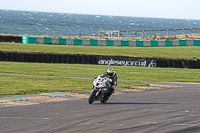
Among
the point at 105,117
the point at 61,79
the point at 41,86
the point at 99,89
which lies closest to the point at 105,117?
the point at 105,117

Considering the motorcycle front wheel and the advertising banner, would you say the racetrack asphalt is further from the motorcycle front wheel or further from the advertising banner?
the advertising banner

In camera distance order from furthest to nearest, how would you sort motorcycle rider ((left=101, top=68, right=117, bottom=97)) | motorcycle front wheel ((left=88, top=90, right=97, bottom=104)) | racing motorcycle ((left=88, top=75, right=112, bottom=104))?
1. motorcycle rider ((left=101, top=68, right=117, bottom=97))
2. motorcycle front wheel ((left=88, top=90, right=97, bottom=104))
3. racing motorcycle ((left=88, top=75, right=112, bottom=104))

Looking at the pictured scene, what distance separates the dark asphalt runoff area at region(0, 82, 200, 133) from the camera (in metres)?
9.04

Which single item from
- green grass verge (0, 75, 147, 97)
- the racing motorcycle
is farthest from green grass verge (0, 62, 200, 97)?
the racing motorcycle

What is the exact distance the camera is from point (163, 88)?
20.8 m

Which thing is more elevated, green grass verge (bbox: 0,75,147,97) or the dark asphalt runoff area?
green grass verge (bbox: 0,75,147,97)

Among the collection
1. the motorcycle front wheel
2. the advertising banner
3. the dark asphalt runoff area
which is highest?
the advertising banner

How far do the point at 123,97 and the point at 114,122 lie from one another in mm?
6534

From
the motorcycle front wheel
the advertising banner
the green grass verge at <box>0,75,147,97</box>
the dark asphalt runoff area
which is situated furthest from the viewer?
the advertising banner

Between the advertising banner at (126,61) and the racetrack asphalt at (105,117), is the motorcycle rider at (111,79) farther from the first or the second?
the advertising banner at (126,61)

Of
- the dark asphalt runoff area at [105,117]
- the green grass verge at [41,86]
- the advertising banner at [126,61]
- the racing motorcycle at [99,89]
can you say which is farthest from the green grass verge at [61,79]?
the racing motorcycle at [99,89]

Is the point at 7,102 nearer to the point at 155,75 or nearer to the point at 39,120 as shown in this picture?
the point at 39,120

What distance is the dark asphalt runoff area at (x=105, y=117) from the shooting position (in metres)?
9.04

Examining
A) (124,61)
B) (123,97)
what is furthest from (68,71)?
(123,97)
